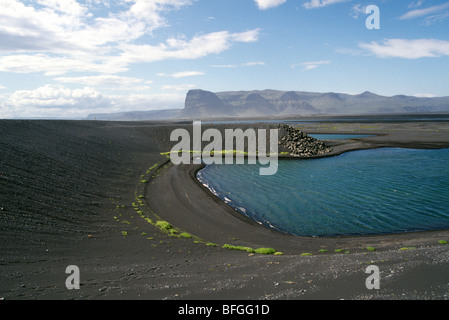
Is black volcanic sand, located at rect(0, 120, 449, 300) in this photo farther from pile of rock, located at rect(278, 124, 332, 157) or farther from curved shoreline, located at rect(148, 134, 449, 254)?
pile of rock, located at rect(278, 124, 332, 157)

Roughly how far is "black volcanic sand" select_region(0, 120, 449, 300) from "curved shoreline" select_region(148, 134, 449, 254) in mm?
78

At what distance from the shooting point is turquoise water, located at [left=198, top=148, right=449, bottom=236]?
2023 cm

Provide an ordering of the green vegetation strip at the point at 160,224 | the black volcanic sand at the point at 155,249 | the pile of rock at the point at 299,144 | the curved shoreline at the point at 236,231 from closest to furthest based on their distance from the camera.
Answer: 1. the black volcanic sand at the point at 155,249
2. the green vegetation strip at the point at 160,224
3. the curved shoreline at the point at 236,231
4. the pile of rock at the point at 299,144

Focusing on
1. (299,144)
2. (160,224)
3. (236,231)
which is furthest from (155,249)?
(299,144)

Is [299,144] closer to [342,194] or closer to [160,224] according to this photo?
[342,194]

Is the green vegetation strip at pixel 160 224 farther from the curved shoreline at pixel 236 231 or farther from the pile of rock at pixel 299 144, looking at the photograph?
the pile of rock at pixel 299 144

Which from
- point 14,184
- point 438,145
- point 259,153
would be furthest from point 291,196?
point 438,145

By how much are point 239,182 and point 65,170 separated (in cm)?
1889

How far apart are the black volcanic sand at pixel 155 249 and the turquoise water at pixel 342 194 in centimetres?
218

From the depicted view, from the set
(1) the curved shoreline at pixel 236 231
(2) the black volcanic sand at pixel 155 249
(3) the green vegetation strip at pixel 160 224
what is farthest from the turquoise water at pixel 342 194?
(3) the green vegetation strip at pixel 160 224

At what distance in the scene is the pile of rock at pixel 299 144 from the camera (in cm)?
5391

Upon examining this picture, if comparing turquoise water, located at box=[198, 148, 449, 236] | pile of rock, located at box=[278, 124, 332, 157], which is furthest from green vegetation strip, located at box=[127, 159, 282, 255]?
pile of rock, located at box=[278, 124, 332, 157]

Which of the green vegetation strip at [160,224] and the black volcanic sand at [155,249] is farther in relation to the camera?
the green vegetation strip at [160,224]

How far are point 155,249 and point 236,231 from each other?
6.06 metres
